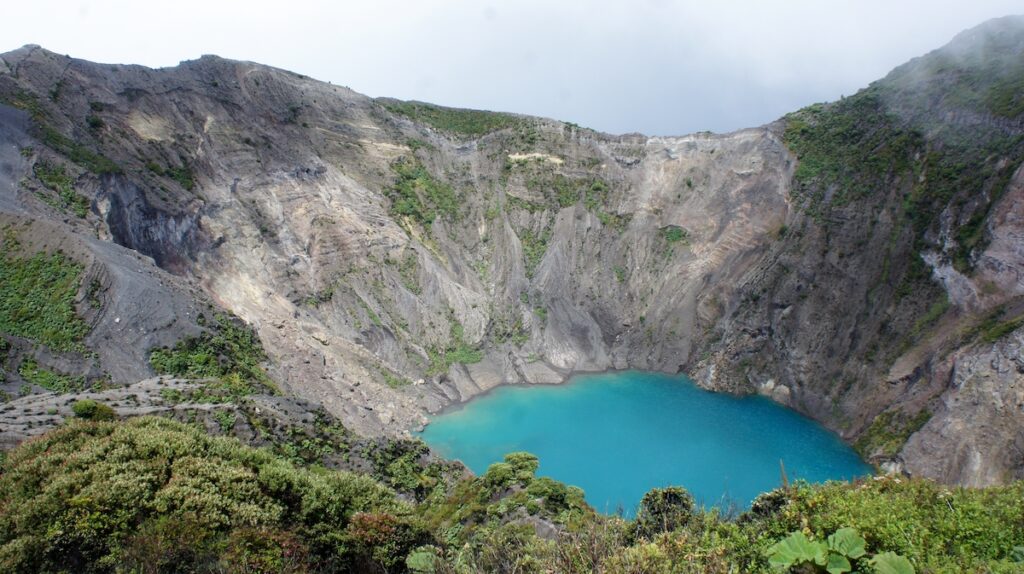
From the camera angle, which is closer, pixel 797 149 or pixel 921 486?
pixel 921 486

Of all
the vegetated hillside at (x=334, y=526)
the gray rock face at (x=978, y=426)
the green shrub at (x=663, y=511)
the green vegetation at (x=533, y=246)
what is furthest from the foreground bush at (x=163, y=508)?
the green vegetation at (x=533, y=246)

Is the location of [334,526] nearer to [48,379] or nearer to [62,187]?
[48,379]

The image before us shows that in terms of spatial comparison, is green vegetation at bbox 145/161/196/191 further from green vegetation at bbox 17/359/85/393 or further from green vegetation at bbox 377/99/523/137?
green vegetation at bbox 377/99/523/137

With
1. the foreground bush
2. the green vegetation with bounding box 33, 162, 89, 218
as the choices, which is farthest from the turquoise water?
the green vegetation with bounding box 33, 162, 89, 218

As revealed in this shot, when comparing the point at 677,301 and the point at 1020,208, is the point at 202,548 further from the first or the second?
the point at 677,301

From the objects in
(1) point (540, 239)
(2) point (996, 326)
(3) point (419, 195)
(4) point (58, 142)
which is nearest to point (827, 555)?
(2) point (996, 326)

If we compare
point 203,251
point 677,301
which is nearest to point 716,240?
point 677,301
